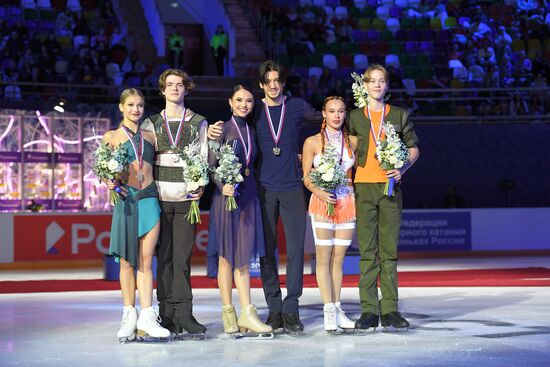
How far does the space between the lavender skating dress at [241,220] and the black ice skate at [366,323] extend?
91 cm

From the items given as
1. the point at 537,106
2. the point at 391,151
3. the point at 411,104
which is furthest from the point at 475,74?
the point at 391,151

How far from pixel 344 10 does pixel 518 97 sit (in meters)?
6.01

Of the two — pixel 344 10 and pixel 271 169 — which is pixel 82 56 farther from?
pixel 271 169

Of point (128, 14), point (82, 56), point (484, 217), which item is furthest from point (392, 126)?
point (128, 14)

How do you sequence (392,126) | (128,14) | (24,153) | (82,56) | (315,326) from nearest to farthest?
(392,126)
(315,326)
(24,153)
(82,56)
(128,14)

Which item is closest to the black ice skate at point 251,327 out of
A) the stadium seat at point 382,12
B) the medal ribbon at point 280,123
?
the medal ribbon at point 280,123

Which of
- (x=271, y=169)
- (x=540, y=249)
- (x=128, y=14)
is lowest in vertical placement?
(x=540, y=249)

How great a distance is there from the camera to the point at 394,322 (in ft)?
25.9

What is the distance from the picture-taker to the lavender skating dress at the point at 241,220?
7789mm

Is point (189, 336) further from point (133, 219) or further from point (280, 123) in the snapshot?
point (280, 123)

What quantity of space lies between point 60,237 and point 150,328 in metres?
9.74

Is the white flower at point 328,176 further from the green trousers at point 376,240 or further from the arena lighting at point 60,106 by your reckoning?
the arena lighting at point 60,106

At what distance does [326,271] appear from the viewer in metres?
7.94

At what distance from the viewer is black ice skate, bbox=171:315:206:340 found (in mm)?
7570
